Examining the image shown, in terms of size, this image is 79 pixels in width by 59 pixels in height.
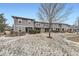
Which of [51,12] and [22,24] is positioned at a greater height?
[51,12]

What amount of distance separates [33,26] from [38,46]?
28 cm

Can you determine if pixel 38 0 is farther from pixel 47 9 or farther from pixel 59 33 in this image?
pixel 59 33

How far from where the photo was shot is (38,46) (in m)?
3.02

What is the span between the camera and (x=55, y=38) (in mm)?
3053

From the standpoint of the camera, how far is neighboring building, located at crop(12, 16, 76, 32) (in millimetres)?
3020

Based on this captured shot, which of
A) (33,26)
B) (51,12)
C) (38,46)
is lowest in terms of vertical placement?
(38,46)

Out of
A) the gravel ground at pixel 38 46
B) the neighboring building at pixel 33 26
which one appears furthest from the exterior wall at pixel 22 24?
the gravel ground at pixel 38 46

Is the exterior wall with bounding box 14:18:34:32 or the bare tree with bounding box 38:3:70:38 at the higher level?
the bare tree with bounding box 38:3:70:38

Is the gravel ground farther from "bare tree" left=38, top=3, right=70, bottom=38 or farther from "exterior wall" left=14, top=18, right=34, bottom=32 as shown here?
"bare tree" left=38, top=3, right=70, bottom=38

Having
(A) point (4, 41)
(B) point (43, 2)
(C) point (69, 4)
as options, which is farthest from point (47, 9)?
(A) point (4, 41)

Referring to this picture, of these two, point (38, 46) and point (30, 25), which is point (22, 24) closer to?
point (30, 25)

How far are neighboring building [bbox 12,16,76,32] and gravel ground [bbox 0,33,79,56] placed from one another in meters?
0.08

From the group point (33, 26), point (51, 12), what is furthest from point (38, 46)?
point (51, 12)

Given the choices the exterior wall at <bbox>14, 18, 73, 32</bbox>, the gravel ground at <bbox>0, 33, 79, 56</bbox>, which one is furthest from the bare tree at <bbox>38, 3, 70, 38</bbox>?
the gravel ground at <bbox>0, 33, 79, 56</bbox>
